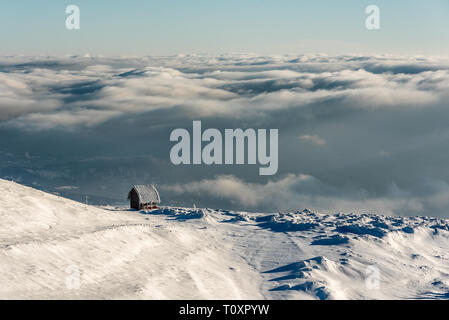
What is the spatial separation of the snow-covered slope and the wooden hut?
839 cm

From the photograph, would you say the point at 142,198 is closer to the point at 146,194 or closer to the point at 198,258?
the point at 146,194

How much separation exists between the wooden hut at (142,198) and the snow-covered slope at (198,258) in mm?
8386

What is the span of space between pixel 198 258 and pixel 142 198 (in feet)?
93.9

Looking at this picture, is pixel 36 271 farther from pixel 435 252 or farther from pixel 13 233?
pixel 435 252

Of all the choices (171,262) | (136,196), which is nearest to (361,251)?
(171,262)

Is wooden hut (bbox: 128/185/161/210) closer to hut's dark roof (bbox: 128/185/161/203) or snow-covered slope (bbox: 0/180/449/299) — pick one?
hut's dark roof (bbox: 128/185/161/203)

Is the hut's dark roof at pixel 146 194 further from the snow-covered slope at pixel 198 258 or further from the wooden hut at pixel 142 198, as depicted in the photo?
the snow-covered slope at pixel 198 258

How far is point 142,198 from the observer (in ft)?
233

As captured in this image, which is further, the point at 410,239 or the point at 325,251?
the point at 410,239

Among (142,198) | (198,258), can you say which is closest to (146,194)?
(142,198)

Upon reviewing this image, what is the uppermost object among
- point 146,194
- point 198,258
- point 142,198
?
point 198,258

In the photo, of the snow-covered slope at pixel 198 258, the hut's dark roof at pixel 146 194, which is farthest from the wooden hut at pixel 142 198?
the snow-covered slope at pixel 198 258
